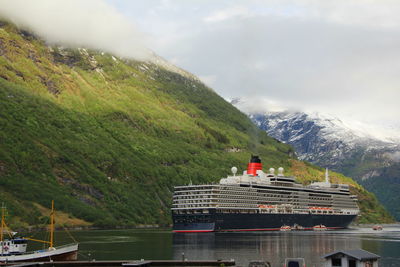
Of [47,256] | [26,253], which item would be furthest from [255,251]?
[26,253]

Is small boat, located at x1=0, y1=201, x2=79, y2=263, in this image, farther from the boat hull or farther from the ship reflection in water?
the ship reflection in water

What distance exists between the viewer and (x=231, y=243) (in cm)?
16150

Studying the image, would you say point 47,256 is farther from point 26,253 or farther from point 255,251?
point 255,251

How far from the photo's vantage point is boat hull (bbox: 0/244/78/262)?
109 meters

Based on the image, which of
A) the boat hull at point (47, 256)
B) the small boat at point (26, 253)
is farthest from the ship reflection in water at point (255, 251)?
the small boat at point (26, 253)

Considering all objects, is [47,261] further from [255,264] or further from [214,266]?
[255,264]

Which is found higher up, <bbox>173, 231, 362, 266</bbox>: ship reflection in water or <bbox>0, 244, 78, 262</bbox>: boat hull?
<bbox>173, 231, 362, 266</bbox>: ship reflection in water

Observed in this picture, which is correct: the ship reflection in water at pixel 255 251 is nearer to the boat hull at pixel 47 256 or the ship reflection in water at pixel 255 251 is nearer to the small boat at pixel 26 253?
the boat hull at pixel 47 256

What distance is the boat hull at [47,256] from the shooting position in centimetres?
10944

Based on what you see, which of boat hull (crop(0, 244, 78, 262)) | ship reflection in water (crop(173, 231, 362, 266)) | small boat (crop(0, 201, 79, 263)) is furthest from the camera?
ship reflection in water (crop(173, 231, 362, 266))

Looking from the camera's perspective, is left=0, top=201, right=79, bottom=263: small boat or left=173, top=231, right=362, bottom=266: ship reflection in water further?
left=173, top=231, right=362, bottom=266: ship reflection in water

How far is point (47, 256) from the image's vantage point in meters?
111

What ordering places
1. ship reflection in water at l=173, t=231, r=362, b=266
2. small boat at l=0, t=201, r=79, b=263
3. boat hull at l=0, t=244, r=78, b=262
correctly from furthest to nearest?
ship reflection in water at l=173, t=231, r=362, b=266, small boat at l=0, t=201, r=79, b=263, boat hull at l=0, t=244, r=78, b=262

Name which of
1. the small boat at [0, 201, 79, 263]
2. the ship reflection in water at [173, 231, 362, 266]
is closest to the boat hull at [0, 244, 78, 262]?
the small boat at [0, 201, 79, 263]
